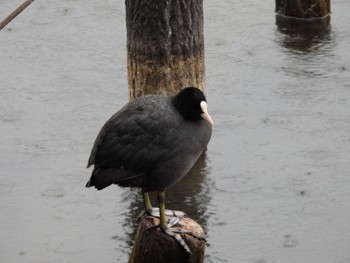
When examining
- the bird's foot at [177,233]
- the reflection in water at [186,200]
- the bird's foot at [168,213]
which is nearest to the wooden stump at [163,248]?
the bird's foot at [177,233]

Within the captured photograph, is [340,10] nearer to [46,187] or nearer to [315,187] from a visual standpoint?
[315,187]

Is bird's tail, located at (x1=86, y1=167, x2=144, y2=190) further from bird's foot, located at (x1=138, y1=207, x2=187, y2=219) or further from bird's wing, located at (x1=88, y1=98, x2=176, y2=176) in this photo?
bird's foot, located at (x1=138, y1=207, x2=187, y2=219)

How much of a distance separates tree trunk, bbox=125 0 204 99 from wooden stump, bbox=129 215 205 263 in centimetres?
192

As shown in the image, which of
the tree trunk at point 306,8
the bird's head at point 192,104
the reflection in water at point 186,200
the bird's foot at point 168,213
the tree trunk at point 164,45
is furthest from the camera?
the tree trunk at point 306,8

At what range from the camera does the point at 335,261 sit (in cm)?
646

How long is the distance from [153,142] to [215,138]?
263 centimetres

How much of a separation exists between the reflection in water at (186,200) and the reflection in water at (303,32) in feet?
10.1

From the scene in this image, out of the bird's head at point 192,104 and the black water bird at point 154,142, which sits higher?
the bird's head at point 192,104

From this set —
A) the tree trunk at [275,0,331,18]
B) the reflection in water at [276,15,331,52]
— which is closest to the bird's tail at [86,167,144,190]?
the reflection in water at [276,15,331,52]

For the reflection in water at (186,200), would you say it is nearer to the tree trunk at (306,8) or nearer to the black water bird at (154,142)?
the black water bird at (154,142)

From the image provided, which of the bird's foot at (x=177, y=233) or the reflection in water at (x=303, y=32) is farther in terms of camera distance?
the reflection in water at (x=303, y=32)

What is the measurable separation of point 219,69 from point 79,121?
5.94ft

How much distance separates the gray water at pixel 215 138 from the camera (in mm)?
6797

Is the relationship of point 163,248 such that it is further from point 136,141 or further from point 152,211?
point 136,141
